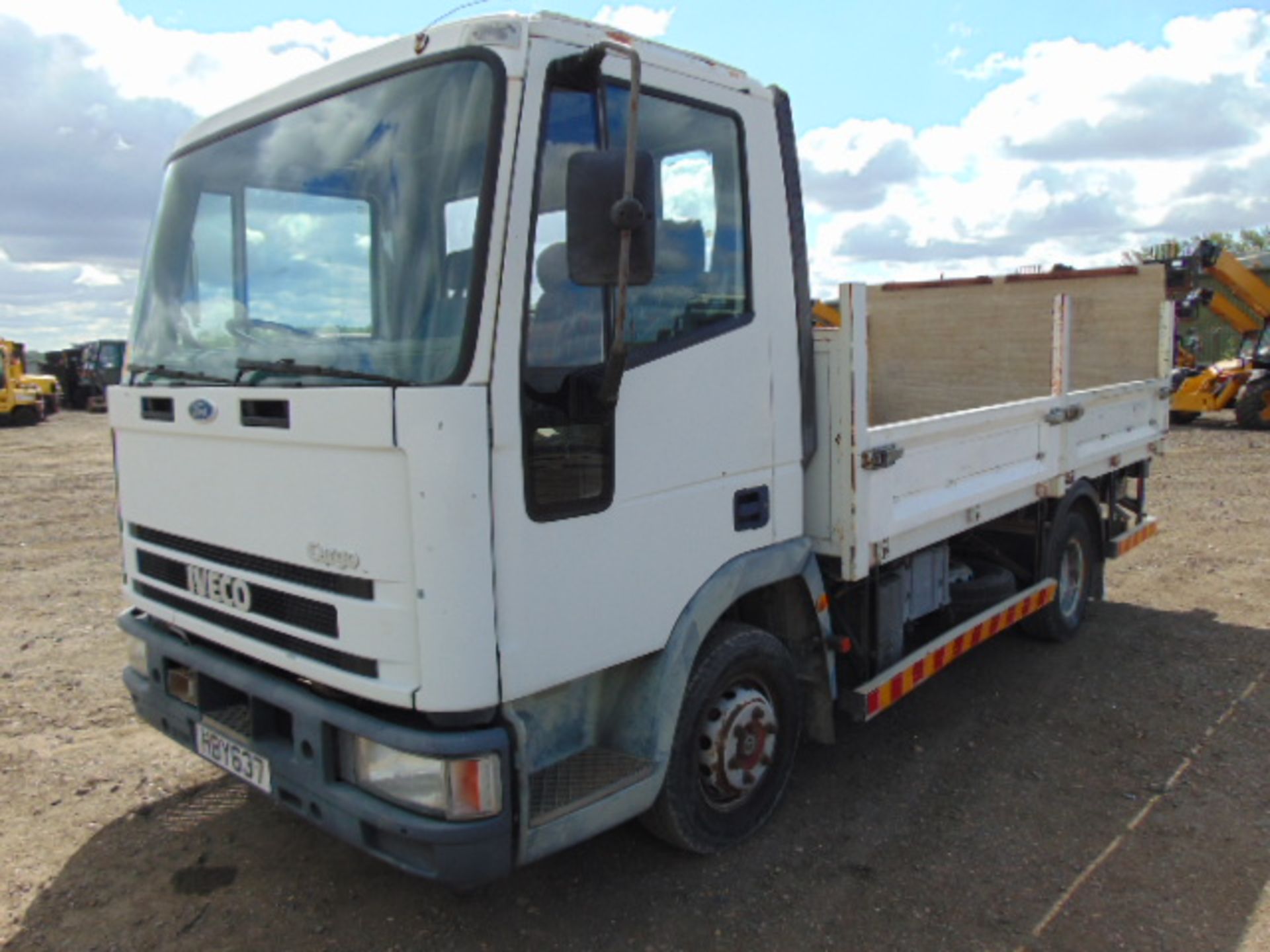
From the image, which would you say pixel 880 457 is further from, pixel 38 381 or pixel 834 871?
pixel 38 381

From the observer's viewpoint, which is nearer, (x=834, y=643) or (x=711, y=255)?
(x=711, y=255)

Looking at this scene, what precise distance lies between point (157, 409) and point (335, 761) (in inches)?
50.9

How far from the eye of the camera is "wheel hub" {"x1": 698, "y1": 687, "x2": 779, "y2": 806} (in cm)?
322

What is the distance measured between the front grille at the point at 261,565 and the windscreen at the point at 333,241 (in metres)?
0.52

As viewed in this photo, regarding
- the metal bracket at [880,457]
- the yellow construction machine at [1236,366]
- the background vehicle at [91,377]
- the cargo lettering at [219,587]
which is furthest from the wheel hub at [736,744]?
the background vehicle at [91,377]

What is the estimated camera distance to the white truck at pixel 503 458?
2.40 meters

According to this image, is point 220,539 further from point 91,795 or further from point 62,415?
point 62,415

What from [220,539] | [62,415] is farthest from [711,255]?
[62,415]

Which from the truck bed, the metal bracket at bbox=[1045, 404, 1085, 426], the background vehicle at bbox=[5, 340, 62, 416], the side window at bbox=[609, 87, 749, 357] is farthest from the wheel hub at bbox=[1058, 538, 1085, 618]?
the background vehicle at bbox=[5, 340, 62, 416]

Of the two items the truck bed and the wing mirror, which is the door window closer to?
the wing mirror

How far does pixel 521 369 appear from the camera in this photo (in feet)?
8.02

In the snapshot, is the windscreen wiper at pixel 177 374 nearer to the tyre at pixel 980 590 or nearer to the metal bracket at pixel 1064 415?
the tyre at pixel 980 590

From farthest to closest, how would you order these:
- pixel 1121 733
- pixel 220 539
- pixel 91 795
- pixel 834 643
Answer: pixel 1121 733, pixel 91 795, pixel 834 643, pixel 220 539

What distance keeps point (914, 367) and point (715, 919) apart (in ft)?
14.2
